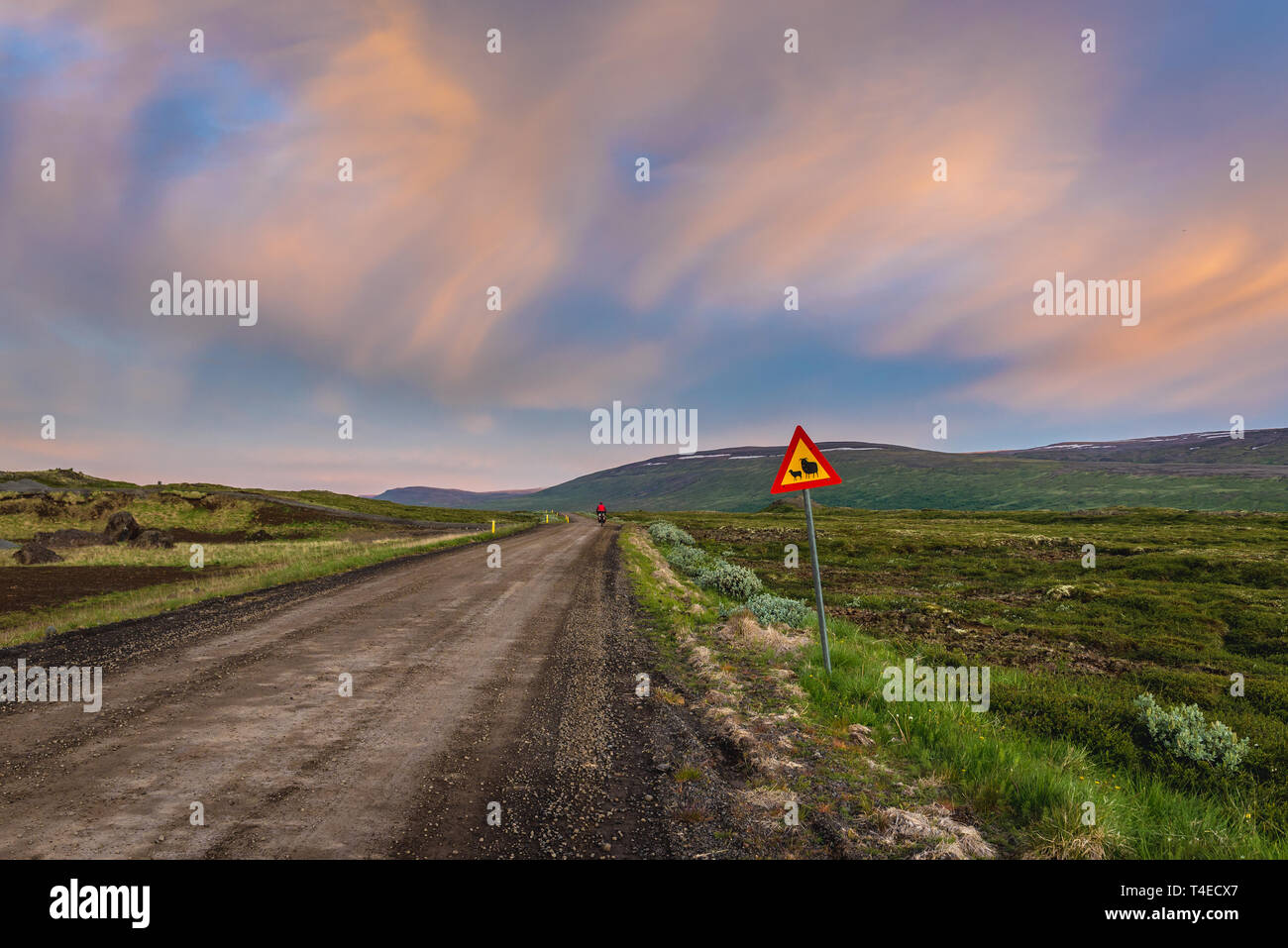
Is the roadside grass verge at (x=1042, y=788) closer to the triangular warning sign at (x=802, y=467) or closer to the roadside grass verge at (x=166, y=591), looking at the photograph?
the triangular warning sign at (x=802, y=467)

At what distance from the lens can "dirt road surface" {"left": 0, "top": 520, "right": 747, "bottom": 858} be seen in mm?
4336

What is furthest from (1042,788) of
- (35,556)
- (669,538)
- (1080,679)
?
(35,556)

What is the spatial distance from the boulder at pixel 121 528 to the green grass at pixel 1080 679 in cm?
5206

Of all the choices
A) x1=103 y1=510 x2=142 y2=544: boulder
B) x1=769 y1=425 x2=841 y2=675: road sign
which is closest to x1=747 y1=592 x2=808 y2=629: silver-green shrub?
x1=769 y1=425 x2=841 y2=675: road sign

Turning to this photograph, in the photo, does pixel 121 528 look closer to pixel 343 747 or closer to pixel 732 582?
pixel 732 582

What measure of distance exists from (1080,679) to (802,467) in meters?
8.78

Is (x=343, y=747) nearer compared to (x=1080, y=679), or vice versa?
(x=343, y=747)

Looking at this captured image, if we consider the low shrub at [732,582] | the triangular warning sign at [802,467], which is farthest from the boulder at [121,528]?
the triangular warning sign at [802,467]

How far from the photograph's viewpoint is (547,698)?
26.2 feet

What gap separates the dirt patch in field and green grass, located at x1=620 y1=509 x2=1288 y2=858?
2550 centimetres

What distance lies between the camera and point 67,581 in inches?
937

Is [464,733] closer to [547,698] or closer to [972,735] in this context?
[547,698]

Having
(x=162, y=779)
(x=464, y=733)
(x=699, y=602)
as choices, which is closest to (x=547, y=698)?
(x=464, y=733)
